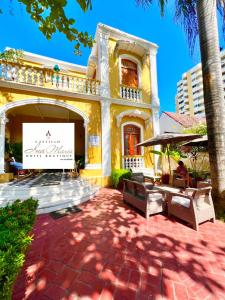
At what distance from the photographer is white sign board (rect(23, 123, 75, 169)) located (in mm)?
4070

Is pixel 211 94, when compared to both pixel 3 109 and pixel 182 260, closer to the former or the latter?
pixel 182 260

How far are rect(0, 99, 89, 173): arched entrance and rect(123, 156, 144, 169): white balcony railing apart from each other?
2538mm

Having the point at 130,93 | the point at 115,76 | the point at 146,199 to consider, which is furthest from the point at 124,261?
the point at 115,76

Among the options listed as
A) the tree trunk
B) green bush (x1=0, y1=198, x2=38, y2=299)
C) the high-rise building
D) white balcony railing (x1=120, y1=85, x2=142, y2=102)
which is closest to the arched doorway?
white balcony railing (x1=120, y1=85, x2=142, y2=102)

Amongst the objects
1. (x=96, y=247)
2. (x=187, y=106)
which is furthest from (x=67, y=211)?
(x=187, y=106)

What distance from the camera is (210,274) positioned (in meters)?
2.35

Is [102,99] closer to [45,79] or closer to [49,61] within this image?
[45,79]

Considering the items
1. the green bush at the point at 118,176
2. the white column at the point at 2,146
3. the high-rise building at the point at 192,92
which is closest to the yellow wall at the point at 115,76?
the green bush at the point at 118,176

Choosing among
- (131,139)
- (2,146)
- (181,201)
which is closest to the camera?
(181,201)

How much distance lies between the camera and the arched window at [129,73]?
1041 cm

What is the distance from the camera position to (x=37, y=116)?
37.3ft

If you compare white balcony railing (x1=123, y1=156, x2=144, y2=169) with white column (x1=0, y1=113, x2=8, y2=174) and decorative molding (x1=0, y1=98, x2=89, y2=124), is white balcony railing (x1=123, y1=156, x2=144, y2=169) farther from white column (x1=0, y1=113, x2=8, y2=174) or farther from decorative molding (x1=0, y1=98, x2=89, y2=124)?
white column (x1=0, y1=113, x2=8, y2=174)

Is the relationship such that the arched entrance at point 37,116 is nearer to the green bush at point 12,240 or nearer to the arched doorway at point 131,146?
the arched doorway at point 131,146

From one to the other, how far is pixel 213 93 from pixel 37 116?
11.2 m
